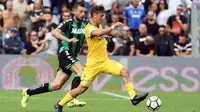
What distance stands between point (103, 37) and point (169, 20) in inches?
433

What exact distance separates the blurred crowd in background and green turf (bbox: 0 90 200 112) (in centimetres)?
321

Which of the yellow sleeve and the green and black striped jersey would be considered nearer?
the yellow sleeve

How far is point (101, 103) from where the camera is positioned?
1511 cm

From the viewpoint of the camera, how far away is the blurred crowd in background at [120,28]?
21.5 meters

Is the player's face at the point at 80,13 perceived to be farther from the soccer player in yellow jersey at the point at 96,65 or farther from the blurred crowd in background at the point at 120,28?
the blurred crowd in background at the point at 120,28

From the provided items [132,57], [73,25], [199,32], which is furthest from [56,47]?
[73,25]

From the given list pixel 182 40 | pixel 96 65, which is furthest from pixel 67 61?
pixel 182 40

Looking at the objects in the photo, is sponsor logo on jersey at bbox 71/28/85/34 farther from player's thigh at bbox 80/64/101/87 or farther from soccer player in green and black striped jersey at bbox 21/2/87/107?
player's thigh at bbox 80/64/101/87

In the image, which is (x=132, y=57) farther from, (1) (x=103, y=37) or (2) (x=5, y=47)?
(1) (x=103, y=37)

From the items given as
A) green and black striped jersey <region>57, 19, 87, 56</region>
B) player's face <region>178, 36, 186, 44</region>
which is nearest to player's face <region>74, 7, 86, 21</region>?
green and black striped jersey <region>57, 19, 87, 56</region>

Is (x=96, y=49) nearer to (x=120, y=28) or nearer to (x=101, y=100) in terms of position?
(x=101, y=100)

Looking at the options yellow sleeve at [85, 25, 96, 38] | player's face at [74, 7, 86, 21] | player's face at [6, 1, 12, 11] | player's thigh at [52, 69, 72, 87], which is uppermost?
player's face at [74, 7, 86, 21]

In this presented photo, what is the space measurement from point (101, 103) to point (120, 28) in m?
7.14

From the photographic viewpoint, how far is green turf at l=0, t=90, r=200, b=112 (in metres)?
13.4
